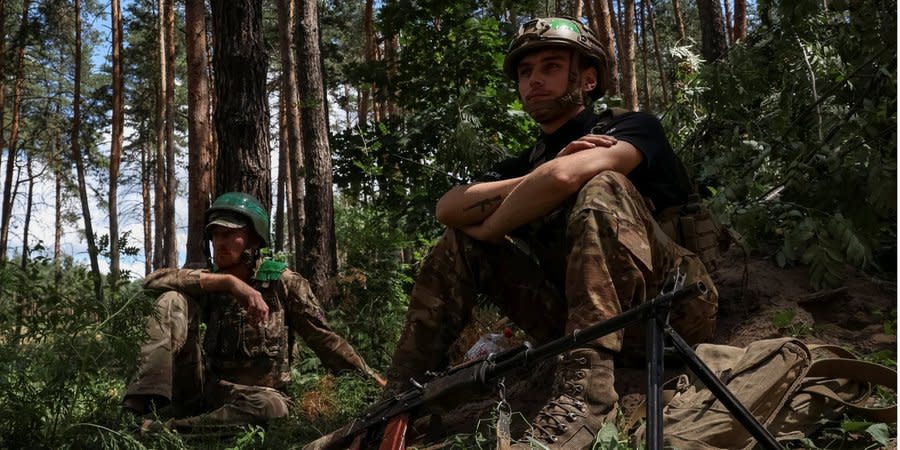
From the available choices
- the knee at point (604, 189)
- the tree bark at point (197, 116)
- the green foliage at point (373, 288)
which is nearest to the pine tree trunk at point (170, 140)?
the tree bark at point (197, 116)

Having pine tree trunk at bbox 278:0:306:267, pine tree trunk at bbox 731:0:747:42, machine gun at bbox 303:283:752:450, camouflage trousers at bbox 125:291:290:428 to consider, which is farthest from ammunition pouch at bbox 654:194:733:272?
pine tree trunk at bbox 731:0:747:42

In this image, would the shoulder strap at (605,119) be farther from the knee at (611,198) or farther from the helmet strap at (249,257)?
the helmet strap at (249,257)

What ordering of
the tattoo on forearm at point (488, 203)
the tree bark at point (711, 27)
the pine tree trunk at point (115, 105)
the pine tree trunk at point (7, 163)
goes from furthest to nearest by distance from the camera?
1. the pine tree trunk at point (115, 105)
2. the pine tree trunk at point (7, 163)
3. the tree bark at point (711, 27)
4. the tattoo on forearm at point (488, 203)

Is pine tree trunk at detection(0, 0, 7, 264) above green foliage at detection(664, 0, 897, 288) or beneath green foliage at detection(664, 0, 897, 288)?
above

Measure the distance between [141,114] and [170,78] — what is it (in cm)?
701

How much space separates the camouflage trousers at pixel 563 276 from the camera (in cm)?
292

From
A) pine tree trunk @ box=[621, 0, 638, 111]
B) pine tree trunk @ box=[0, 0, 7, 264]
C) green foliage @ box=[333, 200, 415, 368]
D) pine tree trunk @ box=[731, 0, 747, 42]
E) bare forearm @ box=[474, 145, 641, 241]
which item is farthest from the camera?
pine tree trunk @ box=[0, 0, 7, 264]

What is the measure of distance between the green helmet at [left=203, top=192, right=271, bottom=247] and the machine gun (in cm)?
214

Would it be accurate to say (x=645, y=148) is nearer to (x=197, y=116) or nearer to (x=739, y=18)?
(x=197, y=116)

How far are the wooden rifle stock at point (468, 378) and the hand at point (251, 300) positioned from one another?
1.52 m

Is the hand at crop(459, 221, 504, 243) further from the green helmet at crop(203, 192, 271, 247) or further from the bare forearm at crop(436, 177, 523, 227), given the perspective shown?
the green helmet at crop(203, 192, 271, 247)

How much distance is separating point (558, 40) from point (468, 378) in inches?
76.8

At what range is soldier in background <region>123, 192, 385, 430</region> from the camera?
4.53 m

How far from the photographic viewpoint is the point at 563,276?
346 centimetres
